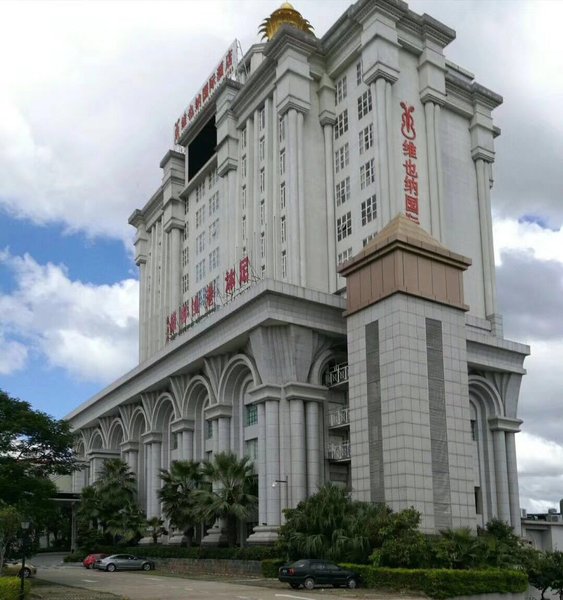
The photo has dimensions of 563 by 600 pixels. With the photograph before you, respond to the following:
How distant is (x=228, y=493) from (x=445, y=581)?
16271 mm

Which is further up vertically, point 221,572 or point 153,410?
point 153,410

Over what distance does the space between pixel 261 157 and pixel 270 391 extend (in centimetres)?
2341

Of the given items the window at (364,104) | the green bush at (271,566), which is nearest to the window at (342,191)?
the window at (364,104)

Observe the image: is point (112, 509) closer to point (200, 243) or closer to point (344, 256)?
point (200, 243)

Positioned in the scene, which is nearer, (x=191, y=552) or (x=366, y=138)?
(x=191, y=552)

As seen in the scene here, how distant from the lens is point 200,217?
7369 cm

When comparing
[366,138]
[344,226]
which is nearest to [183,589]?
[344,226]

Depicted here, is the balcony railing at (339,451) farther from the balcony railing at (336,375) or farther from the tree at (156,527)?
the tree at (156,527)

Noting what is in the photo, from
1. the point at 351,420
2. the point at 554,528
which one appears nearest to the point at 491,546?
the point at 351,420

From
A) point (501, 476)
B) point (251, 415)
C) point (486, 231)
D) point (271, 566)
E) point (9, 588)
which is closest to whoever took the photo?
point (9, 588)

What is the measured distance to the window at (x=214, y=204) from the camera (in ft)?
229

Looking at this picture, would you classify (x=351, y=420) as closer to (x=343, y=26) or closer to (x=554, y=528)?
(x=554, y=528)

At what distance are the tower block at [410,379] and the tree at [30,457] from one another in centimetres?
1588

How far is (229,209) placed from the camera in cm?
6475
